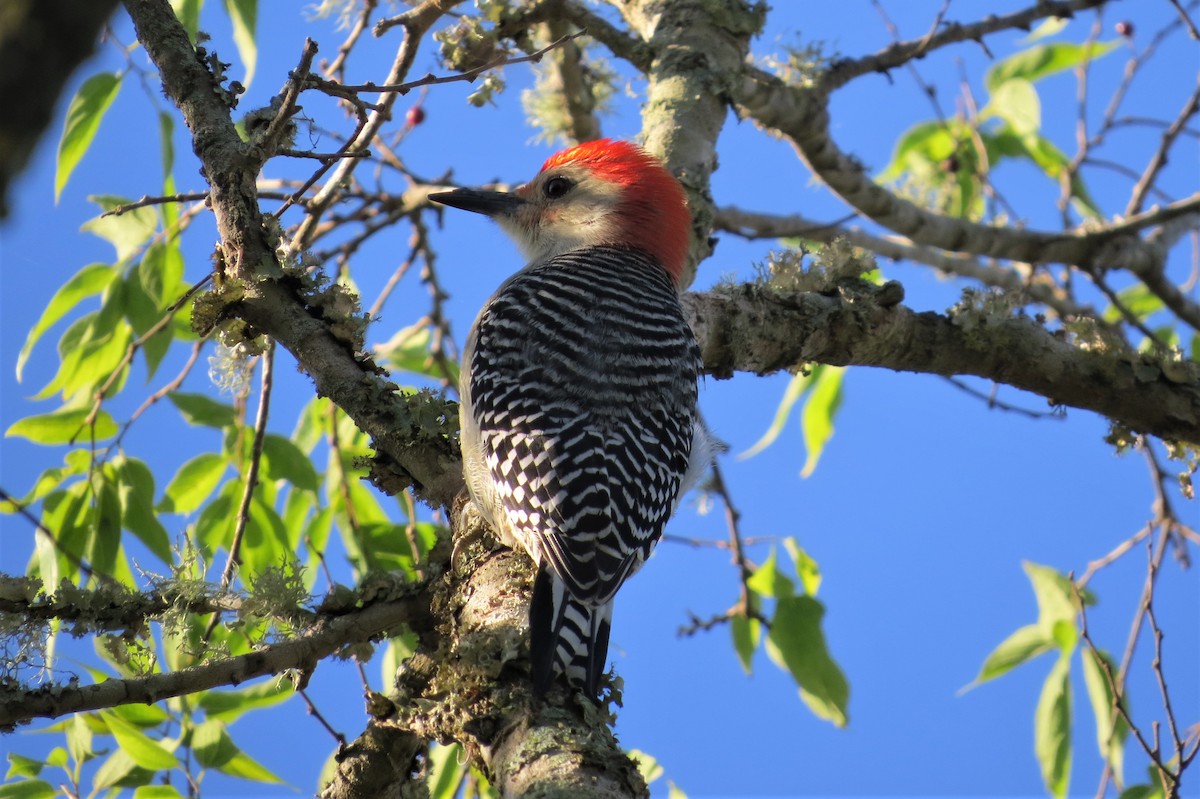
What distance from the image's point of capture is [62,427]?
3.90 meters

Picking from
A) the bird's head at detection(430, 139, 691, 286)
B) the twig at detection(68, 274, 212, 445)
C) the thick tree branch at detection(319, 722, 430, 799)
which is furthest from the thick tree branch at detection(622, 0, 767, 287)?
the thick tree branch at detection(319, 722, 430, 799)

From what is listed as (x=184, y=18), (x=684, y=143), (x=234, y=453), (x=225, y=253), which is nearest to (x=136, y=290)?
(x=234, y=453)

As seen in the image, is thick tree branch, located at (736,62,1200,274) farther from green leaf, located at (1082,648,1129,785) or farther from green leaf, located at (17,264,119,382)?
green leaf, located at (17,264,119,382)

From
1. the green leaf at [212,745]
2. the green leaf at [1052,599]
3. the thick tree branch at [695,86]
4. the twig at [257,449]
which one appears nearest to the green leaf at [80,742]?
the green leaf at [212,745]

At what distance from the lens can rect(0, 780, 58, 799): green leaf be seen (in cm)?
305

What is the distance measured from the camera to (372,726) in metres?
2.68

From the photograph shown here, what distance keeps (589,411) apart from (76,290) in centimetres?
211

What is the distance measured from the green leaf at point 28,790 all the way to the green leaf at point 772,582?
2516mm

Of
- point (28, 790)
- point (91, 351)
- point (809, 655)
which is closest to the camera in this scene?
point (28, 790)

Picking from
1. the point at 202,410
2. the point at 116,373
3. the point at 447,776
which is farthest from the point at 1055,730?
the point at 116,373

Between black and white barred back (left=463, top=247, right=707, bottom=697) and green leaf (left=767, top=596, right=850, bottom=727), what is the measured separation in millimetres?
1066

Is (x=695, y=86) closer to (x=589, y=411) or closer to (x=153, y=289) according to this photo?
(x=589, y=411)

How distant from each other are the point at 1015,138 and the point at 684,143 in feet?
9.36

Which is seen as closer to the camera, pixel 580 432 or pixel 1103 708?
pixel 580 432
